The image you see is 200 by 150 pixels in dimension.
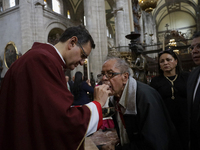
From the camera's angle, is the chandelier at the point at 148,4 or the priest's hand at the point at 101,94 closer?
the priest's hand at the point at 101,94

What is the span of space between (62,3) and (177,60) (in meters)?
18.6

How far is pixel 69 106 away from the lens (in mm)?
1189

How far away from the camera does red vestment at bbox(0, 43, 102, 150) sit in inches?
44.8

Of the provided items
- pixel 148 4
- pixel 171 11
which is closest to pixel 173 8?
pixel 171 11

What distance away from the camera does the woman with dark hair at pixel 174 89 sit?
2525 millimetres

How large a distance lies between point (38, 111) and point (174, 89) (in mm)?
2127

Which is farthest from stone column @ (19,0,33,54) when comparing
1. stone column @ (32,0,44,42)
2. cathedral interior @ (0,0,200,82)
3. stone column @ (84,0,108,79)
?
stone column @ (84,0,108,79)

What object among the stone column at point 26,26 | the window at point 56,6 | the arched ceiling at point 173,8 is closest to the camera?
the stone column at point 26,26

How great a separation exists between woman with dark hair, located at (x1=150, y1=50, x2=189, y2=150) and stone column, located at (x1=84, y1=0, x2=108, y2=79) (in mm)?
8236

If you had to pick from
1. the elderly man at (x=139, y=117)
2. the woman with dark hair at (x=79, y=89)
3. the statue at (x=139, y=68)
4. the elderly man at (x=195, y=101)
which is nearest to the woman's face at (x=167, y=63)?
the elderly man at (x=195, y=101)

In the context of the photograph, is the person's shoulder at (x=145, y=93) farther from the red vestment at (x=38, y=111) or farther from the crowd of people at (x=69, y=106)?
the red vestment at (x=38, y=111)

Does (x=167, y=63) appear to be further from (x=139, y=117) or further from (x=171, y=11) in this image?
(x=171, y=11)

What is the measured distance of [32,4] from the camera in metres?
14.1

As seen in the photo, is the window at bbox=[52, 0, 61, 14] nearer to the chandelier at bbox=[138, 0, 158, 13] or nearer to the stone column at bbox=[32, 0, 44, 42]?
the stone column at bbox=[32, 0, 44, 42]
